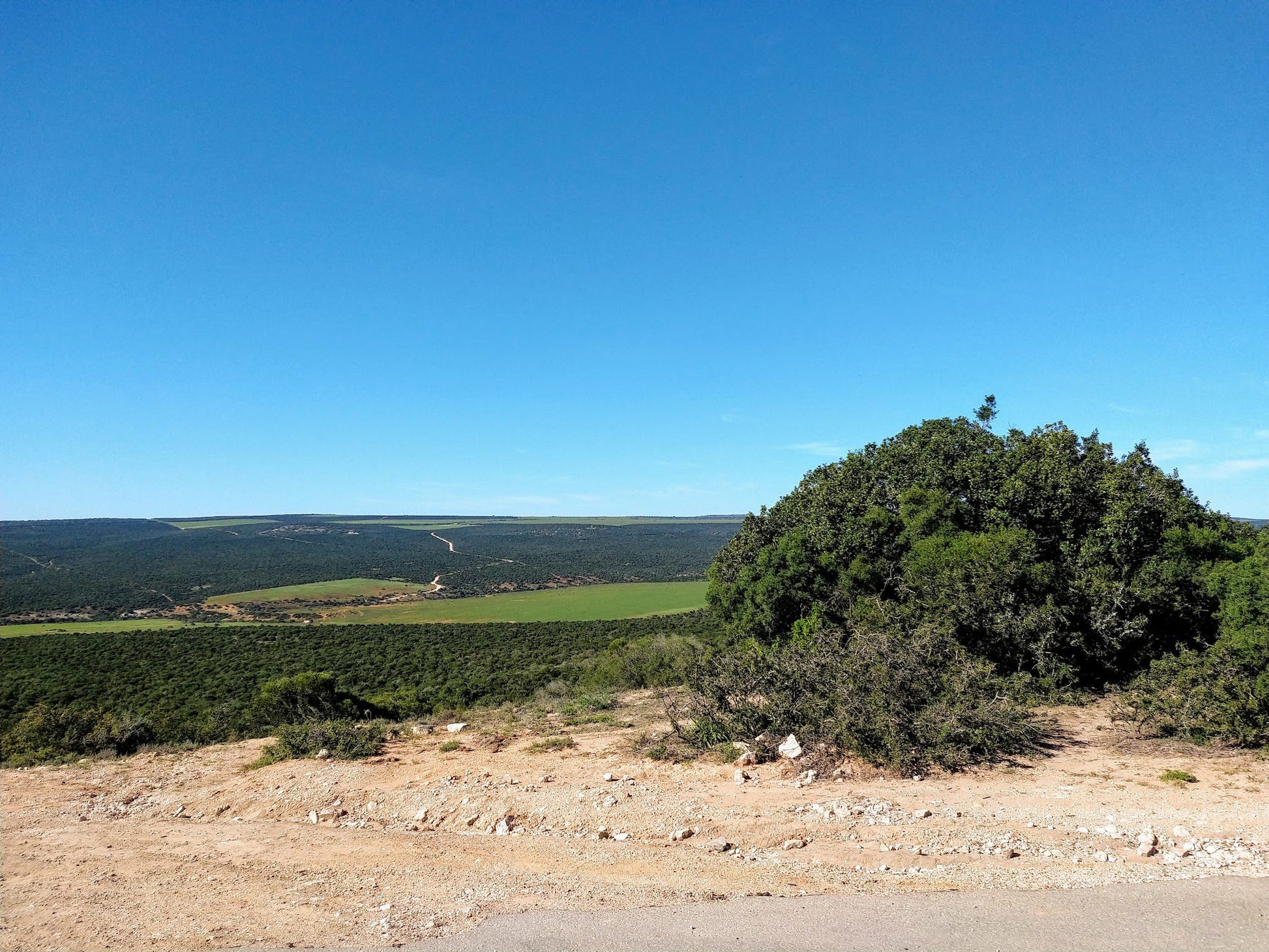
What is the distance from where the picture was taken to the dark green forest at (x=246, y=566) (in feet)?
339

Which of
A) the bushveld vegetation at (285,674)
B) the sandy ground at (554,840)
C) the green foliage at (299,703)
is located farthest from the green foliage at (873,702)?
the green foliage at (299,703)

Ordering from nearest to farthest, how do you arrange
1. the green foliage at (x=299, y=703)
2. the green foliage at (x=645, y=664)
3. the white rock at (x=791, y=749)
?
the white rock at (x=791, y=749)
the green foliage at (x=299, y=703)
the green foliage at (x=645, y=664)

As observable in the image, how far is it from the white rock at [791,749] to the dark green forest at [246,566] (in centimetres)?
10137

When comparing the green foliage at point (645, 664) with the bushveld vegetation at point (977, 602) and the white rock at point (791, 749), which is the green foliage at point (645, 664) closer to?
the bushveld vegetation at point (977, 602)

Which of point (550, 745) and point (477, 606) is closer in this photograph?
point (550, 745)

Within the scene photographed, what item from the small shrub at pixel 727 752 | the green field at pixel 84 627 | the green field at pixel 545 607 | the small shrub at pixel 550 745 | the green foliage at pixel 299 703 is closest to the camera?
the small shrub at pixel 727 752

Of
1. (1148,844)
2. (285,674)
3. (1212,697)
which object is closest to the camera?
(1148,844)

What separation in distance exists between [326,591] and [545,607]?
48.3 metres

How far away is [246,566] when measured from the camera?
14662cm

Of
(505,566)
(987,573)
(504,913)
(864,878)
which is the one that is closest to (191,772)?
(504,913)

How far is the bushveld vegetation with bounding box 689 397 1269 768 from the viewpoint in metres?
12.7

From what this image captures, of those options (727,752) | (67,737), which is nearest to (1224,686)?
(727,752)

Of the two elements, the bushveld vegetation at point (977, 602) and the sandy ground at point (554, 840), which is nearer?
the sandy ground at point (554, 840)

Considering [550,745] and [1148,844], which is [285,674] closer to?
[550,745]
